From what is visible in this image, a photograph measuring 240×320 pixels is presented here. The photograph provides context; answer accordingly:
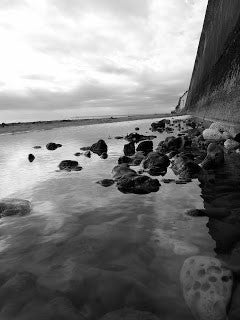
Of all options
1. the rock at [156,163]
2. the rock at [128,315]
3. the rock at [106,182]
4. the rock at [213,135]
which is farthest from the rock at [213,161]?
the rock at [128,315]

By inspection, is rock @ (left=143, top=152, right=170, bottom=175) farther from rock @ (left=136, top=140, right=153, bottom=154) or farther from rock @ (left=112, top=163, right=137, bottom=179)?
rock @ (left=136, top=140, right=153, bottom=154)

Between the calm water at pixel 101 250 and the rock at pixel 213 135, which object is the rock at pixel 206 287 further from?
the rock at pixel 213 135

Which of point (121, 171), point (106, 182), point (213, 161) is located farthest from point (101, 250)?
point (213, 161)

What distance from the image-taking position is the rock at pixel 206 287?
6.97 feet

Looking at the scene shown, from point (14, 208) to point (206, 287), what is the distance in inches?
126

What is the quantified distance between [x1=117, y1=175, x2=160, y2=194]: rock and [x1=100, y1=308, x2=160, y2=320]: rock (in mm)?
3117

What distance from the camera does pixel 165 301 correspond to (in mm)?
2324

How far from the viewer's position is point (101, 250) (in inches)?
126

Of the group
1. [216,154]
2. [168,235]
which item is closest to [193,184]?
[216,154]

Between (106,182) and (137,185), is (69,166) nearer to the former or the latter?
(106,182)

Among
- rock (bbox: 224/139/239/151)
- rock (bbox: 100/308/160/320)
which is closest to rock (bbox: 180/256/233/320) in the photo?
rock (bbox: 100/308/160/320)

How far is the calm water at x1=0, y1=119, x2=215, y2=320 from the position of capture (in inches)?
93.4

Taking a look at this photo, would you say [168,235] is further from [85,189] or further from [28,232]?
[85,189]

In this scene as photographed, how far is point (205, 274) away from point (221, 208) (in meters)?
1.98
